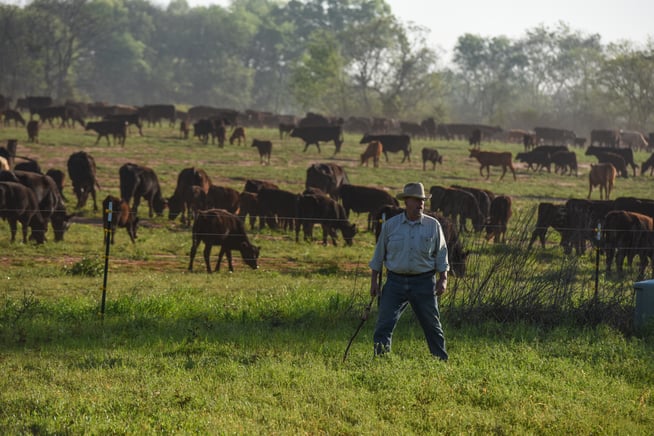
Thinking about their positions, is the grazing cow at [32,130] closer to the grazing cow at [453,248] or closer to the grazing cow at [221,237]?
the grazing cow at [221,237]

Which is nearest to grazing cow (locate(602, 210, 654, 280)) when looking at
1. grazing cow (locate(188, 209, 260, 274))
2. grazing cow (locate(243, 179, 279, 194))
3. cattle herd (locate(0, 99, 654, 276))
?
cattle herd (locate(0, 99, 654, 276))

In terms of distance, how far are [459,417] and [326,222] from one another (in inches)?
532

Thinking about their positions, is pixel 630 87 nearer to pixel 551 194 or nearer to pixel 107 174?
pixel 551 194

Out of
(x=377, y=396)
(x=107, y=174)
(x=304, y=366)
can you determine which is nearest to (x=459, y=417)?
(x=377, y=396)

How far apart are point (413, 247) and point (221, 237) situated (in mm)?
8462

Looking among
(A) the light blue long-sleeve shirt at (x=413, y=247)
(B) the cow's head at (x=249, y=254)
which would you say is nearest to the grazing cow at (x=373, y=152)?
(B) the cow's head at (x=249, y=254)

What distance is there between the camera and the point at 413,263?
802 cm

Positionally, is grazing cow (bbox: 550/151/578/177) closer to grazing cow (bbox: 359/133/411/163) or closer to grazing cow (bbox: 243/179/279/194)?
grazing cow (bbox: 359/133/411/163)

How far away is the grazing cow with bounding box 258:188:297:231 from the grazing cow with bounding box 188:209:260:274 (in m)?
4.71

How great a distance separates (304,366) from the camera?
8.03 metres

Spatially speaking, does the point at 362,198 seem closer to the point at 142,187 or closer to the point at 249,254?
the point at 142,187

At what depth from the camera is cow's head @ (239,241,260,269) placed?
1636 centimetres

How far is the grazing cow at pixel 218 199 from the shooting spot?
2189 centimetres

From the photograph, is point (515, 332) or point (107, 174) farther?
point (107, 174)
